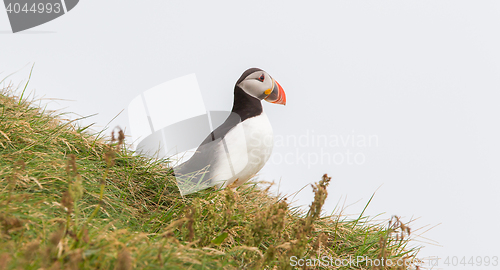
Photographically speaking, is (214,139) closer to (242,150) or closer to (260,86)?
(242,150)

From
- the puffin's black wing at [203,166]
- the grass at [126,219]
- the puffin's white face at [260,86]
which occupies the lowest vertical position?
the grass at [126,219]

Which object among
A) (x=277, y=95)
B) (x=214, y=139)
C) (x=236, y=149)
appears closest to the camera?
(x=236, y=149)

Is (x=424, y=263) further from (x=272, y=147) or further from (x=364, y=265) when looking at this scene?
(x=272, y=147)

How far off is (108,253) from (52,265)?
11.9 inches

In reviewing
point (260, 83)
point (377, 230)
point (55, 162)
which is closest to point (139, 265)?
point (55, 162)

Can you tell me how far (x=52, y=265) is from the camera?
225 centimetres

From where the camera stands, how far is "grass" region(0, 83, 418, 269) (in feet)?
8.03

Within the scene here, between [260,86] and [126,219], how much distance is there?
2212mm

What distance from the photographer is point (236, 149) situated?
471 cm

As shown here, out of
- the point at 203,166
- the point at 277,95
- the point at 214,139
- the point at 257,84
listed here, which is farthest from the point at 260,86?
the point at 203,166

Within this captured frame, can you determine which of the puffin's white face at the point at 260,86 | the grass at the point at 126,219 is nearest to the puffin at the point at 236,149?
the puffin's white face at the point at 260,86

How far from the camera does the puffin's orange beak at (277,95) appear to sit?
17.2ft

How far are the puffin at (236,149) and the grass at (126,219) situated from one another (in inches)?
7.2

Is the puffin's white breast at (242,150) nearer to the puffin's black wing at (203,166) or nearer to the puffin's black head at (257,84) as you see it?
the puffin's black wing at (203,166)
